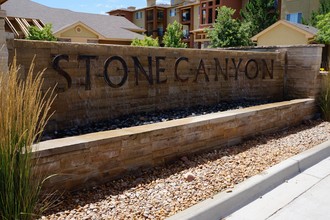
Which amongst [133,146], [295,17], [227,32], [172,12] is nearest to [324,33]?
[227,32]

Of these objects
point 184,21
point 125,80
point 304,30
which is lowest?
point 125,80

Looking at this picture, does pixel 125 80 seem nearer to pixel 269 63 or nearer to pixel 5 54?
pixel 5 54

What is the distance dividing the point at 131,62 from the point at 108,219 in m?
3.60

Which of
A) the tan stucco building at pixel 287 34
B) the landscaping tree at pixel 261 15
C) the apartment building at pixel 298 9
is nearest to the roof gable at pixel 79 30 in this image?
the tan stucco building at pixel 287 34

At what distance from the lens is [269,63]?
30.5ft

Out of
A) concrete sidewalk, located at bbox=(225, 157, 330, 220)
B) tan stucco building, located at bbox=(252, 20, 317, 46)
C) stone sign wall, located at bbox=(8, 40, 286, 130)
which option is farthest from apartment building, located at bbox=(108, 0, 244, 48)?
concrete sidewalk, located at bbox=(225, 157, 330, 220)

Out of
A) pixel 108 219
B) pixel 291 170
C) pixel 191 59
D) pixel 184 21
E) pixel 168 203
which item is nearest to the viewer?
pixel 108 219

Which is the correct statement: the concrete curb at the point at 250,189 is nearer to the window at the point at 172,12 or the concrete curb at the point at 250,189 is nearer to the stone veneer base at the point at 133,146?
the stone veneer base at the point at 133,146

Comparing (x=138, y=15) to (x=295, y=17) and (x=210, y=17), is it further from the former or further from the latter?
(x=295, y=17)

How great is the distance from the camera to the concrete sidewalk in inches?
138

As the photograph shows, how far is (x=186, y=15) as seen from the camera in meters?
50.4

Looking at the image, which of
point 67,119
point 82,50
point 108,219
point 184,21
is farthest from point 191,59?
point 184,21

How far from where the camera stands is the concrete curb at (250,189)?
3.25 m

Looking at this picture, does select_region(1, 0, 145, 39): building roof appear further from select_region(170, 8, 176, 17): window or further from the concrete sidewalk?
the concrete sidewalk
